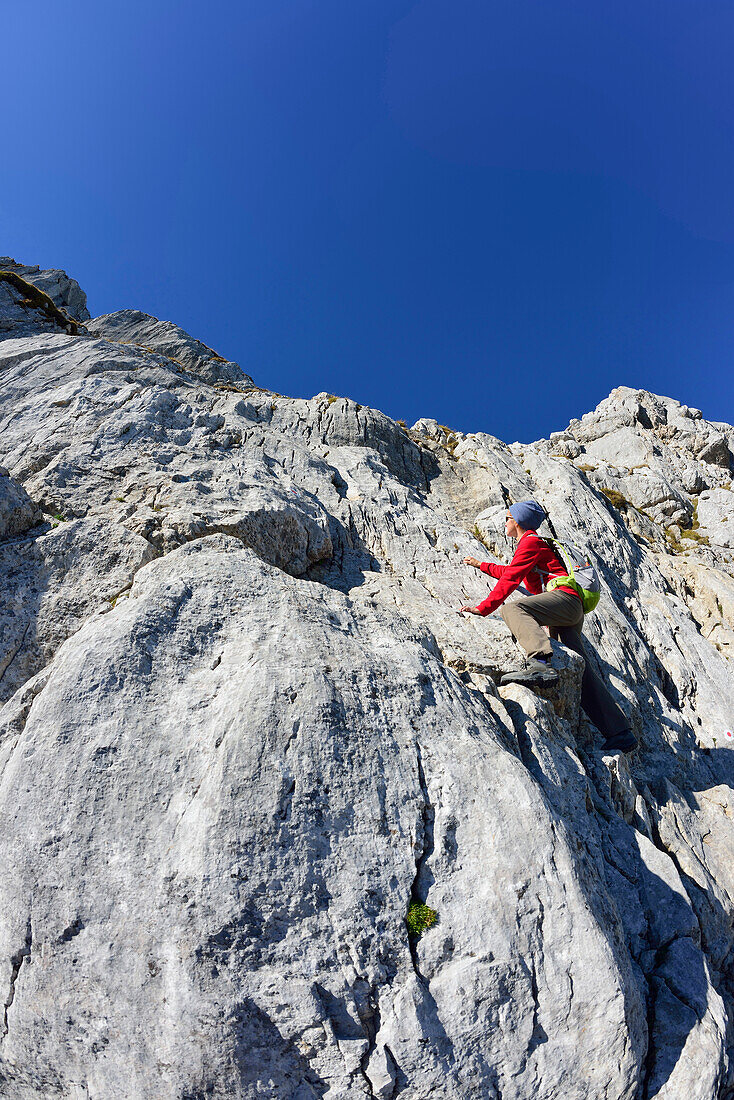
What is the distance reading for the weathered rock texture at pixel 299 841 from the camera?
6988 mm

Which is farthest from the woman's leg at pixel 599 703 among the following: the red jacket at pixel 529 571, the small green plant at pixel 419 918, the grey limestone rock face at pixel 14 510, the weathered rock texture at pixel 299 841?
the grey limestone rock face at pixel 14 510

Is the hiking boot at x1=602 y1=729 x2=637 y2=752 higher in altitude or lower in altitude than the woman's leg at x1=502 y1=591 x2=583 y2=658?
lower

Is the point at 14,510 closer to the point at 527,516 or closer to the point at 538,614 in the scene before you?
the point at 527,516

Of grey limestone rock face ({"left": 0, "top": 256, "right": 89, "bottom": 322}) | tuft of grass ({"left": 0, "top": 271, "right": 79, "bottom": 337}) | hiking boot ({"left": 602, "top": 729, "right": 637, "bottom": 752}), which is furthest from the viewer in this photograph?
grey limestone rock face ({"left": 0, "top": 256, "right": 89, "bottom": 322})

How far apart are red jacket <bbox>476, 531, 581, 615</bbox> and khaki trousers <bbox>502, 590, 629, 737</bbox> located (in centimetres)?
43

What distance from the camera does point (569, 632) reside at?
1444cm

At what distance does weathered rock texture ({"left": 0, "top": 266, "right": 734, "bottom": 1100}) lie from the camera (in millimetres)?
6988

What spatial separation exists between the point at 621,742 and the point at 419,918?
860cm

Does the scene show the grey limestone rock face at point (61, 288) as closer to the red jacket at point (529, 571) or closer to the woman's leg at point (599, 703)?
the red jacket at point (529, 571)

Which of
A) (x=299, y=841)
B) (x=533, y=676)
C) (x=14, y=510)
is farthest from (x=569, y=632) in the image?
(x=14, y=510)

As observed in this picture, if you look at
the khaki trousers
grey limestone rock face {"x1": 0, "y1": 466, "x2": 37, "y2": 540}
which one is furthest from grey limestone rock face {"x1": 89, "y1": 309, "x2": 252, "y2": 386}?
the khaki trousers

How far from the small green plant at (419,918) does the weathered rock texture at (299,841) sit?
0.11m

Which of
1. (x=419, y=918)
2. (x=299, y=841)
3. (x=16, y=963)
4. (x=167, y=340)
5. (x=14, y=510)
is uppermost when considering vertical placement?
(x=167, y=340)

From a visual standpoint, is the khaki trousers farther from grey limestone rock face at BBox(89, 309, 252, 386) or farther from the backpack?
grey limestone rock face at BBox(89, 309, 252, 386)
